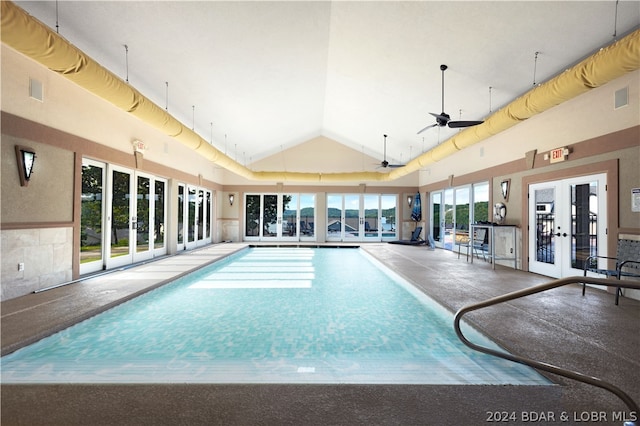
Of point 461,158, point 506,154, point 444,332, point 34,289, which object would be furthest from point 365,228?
point 34,289

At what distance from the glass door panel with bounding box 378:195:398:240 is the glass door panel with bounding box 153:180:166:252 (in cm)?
824

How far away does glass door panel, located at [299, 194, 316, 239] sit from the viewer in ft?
43.2

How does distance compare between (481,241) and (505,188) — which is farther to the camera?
(481,241)

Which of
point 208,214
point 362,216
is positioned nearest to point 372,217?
point 362,216

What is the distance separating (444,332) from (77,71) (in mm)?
4859

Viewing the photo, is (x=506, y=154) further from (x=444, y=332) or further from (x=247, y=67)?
(x=247, y=67)

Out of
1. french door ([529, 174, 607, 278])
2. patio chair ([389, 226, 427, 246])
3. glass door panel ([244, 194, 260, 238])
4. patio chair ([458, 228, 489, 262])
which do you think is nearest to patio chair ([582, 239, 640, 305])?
french door ([529, 174, 607, 278])

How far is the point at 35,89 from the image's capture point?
14.0 ft

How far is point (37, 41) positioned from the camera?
283 cm

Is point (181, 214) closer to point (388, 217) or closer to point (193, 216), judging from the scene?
point (193, 216)

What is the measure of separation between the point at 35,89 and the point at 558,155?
7.98 metres

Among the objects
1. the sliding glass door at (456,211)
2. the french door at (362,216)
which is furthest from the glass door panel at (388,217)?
the sliding glass door at (456,211)

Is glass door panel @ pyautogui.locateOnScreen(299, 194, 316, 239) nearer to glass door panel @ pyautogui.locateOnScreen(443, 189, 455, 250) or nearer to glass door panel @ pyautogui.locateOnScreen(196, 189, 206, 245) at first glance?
glass door panel @ pyautogui.locateOnScreen(196, 189, 206, 245)

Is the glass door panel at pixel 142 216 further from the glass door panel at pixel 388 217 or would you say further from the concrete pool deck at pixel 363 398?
the glass door panel at pixel 388 217
